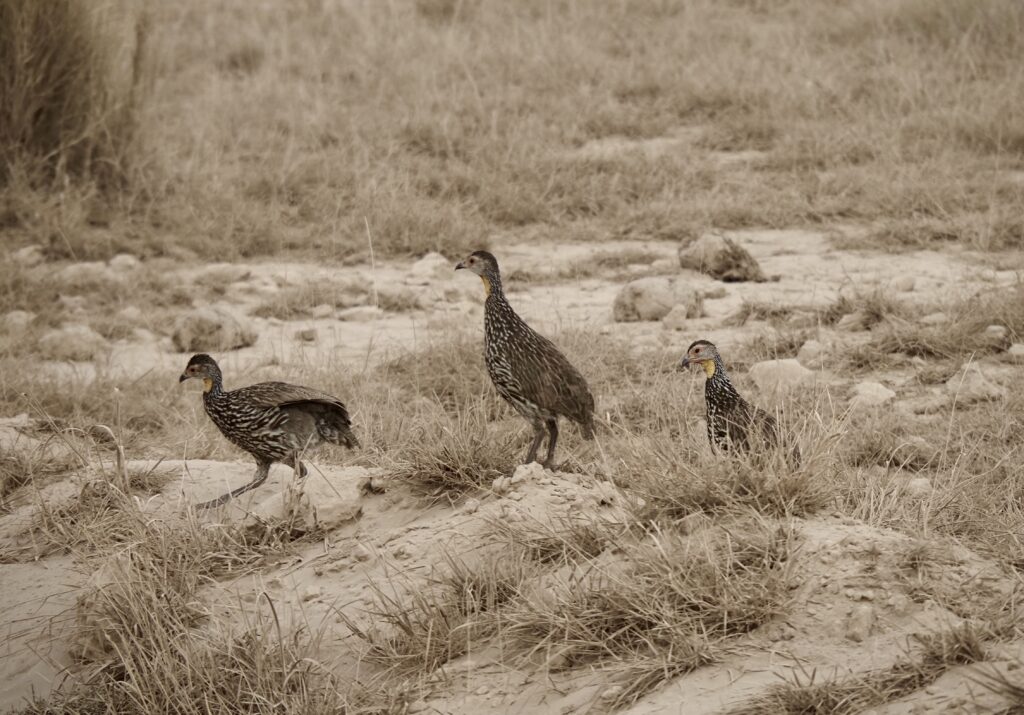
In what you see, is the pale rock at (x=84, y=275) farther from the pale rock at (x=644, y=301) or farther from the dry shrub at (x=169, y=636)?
the dry shrub at (x=169, y=636)

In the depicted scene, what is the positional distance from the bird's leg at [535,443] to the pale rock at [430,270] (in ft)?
11.6

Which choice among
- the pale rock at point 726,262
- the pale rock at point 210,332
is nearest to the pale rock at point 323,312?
the pale rock at point 210,332

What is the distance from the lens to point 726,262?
27.5ft

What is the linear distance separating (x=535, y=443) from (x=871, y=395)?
206 cm

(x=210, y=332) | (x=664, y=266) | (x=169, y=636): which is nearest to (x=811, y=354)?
(x=664, y=266)

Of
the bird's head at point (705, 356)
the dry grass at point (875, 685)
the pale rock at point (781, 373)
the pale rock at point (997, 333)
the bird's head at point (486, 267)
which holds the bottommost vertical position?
the pale rock at point (781, 373)

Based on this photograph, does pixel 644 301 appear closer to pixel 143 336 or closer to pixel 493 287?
pixel 493 287

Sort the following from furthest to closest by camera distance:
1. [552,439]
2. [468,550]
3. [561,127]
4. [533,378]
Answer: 1. [561,127]
2. [552,439]
3. [533,378]
4. [468,550]

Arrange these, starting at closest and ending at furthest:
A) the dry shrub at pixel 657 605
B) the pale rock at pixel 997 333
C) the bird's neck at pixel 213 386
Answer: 1. the dry shrub at pixel 657 605
2. the bird's neck at pixel 213 386
3. the pale rock at pixel 997 333

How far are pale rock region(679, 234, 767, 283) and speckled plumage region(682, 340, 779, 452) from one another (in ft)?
9.34

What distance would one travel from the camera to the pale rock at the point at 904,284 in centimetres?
789

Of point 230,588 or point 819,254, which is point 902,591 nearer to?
point 230,588

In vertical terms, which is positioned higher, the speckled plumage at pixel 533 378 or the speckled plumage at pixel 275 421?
the speckled plumage at pixel 533 378

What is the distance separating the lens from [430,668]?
395cm
